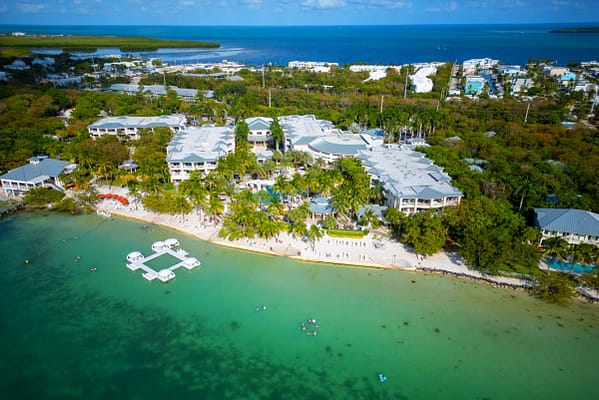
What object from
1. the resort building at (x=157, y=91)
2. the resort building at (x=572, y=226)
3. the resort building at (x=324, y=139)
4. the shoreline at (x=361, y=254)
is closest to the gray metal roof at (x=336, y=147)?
the resort building at (x=324, y=139)

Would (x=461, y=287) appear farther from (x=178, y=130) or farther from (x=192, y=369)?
(x=178, y=130)

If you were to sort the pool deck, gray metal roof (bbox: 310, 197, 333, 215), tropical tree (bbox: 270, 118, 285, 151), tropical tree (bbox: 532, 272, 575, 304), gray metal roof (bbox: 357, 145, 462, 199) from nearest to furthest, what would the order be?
tropical tree (bbox: 532, 272, 575, 304), the pool deck, gray metal roof (bbox: 357, 145, 462, 199), gray metal roof (bbox: 310, 197, 333, 215), tropical tree (bbox: 270, 118, 285, 151)

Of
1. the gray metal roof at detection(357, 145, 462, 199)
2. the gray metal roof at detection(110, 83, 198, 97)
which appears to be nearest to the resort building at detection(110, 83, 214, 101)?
the gray metal roof at detection(110, 83, 198, 97)

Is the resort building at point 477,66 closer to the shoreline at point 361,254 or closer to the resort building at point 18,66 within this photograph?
the shoreline at point 361,254

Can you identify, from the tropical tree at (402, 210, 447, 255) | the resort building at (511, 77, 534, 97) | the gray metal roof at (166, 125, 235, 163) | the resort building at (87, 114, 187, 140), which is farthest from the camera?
the resort building at (511, 77, 534, 97)

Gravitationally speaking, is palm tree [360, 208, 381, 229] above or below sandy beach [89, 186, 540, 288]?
above

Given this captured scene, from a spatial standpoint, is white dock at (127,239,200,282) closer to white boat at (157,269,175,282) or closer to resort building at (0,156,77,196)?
white boat at (157,269,175,282)

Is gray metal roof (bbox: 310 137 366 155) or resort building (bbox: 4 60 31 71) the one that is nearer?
gray metal roof (bbox: 310 137 366 155)
